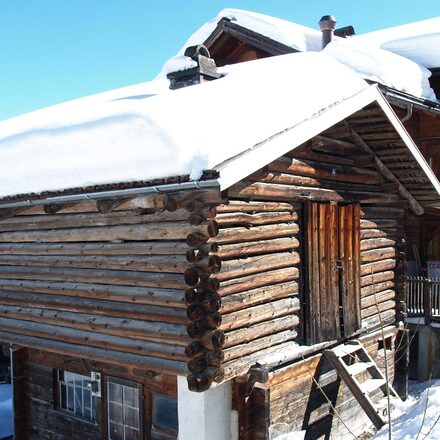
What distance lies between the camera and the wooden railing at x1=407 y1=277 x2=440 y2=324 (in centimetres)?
1176

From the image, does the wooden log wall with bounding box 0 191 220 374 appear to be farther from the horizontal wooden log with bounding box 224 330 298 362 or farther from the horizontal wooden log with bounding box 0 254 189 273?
the horizontal wooden log with bounding box 224 330 298 362

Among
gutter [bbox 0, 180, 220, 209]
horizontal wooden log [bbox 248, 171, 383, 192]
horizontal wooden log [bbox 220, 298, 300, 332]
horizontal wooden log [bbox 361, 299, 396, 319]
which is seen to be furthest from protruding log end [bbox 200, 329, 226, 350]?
horizontal wooden log [bbox 361, 299, 396, 319]

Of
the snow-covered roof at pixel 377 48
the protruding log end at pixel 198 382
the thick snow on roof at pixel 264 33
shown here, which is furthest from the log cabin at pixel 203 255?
the thick snow on roof at pixel 264 33

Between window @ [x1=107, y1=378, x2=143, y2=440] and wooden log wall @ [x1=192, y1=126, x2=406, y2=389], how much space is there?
1.73 metres

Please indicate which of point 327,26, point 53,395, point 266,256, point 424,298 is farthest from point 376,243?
point 327,26

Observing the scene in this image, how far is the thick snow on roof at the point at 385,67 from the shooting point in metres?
14.7

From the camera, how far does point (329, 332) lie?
8.37 m

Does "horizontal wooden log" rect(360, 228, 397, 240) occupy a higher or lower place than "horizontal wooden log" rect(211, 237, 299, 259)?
lower

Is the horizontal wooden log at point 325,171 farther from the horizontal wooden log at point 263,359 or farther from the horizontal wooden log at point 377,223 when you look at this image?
the horizontal wooden log at point 263,359

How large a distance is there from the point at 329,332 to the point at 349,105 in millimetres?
3171

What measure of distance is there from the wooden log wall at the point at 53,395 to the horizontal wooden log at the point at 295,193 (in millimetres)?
2583

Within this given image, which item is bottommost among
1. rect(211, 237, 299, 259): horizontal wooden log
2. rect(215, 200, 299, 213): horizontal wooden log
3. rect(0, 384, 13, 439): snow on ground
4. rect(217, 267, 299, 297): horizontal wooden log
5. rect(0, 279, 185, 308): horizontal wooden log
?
rect(0, 384, 13, 439): snow on ground

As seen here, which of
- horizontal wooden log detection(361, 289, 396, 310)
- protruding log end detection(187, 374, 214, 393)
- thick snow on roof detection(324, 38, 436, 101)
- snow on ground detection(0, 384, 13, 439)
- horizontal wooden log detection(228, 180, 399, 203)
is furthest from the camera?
thick snow on roof detection(324, 38, 436, 101)

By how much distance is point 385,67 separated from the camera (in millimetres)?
14945
